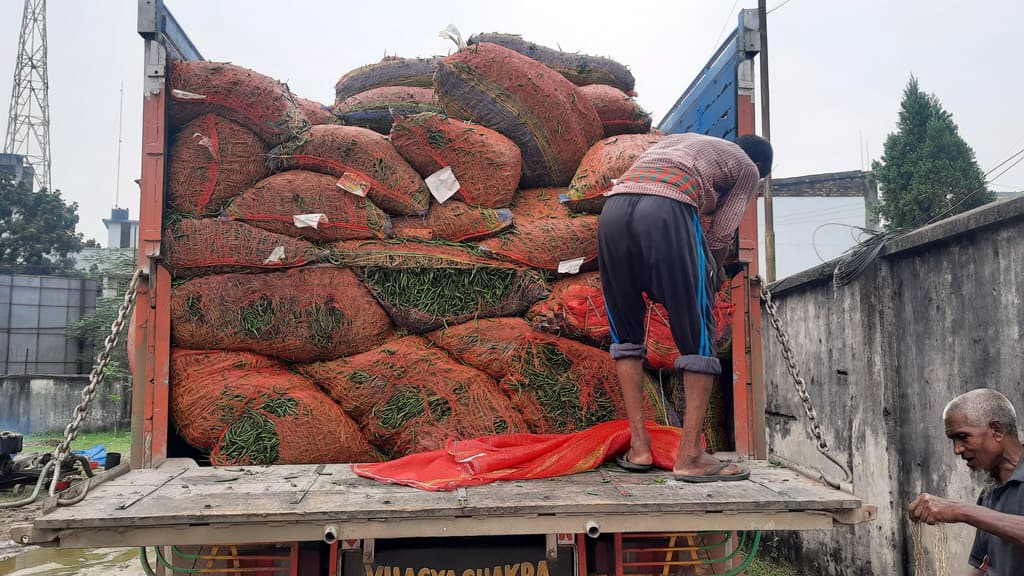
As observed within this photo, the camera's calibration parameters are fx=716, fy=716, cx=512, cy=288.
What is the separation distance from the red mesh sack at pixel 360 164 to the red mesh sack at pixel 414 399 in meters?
0.68

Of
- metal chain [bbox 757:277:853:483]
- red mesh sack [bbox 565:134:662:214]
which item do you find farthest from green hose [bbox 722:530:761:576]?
red mesh sack [bbox 565:134:662:214]

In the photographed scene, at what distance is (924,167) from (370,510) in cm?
1463

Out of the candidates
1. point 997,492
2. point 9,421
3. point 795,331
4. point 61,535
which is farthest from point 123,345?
point 997,492

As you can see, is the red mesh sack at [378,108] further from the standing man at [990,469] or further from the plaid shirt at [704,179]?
the standing man at [990,469]

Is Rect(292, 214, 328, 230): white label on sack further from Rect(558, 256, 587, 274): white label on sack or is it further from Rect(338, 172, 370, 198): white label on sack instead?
Rect(558, 256, 587, 274): white label on sack

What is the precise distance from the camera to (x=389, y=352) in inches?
117

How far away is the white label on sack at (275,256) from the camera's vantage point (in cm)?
295

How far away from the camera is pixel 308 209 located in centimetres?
304

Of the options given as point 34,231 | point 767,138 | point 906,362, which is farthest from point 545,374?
point 34,231

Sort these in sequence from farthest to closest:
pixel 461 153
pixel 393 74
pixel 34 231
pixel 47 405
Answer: pixel 34 231
pixel 47 405
pixel 393 74
pixel 461 153

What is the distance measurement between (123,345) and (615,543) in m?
18.9

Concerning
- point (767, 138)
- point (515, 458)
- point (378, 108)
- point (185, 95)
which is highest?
point (767, 138)

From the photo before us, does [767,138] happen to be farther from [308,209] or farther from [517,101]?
[308,209]

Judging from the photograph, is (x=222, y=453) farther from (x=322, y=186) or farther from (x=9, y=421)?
(x=9, y=421)
